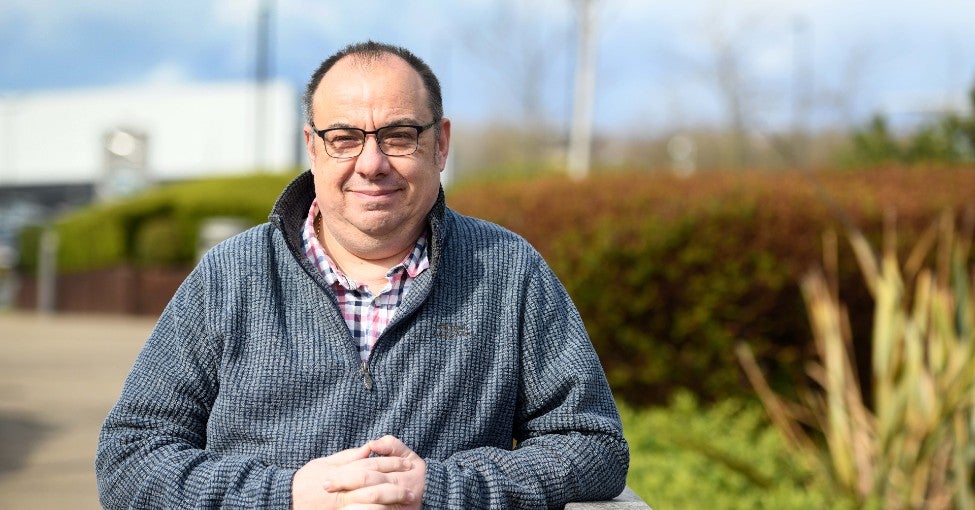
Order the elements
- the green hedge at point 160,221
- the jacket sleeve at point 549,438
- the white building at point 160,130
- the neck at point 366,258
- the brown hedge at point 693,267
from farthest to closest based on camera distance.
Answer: the white building at point 160,130 < the green hedge at point 160,221 < the brown hedge at point 693,267 < the neck at point 366,258 < the jacket sleeve at point 549,438

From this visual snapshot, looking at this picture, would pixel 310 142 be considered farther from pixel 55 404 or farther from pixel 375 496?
pixel 55 404

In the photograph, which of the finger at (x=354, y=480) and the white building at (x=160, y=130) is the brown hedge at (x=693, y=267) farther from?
the white building at (x=160, y=130)

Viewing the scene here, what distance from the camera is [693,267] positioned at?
6031 millimetres

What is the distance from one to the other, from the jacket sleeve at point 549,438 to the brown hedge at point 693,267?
336 centimetres

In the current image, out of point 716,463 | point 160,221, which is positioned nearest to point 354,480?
point 716,463

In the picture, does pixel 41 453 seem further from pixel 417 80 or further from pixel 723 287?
pixel 417 80

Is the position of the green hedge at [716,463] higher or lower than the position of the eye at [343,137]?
lower

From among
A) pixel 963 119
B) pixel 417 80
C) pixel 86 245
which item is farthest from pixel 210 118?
pixel 417 80

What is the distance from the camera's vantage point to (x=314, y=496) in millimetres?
2254

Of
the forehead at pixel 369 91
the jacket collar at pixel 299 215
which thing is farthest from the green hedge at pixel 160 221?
the forehead at pixel 369 91

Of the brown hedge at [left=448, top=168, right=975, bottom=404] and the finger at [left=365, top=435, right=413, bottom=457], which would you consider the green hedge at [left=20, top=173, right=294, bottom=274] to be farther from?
the finger at [left=365, top=435, right=413, bottom=457]

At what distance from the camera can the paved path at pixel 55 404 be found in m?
5.71

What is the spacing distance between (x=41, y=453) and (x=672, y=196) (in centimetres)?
379

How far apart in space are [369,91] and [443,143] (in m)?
0.24
